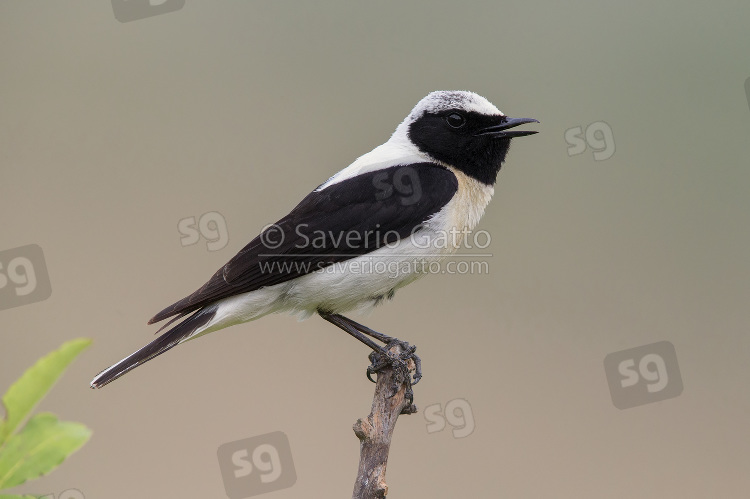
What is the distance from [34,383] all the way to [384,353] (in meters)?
2.92

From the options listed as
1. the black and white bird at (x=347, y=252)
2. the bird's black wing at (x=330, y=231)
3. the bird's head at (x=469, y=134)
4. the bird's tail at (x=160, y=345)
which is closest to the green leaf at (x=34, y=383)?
the bird's tail at (x=160, y=345)

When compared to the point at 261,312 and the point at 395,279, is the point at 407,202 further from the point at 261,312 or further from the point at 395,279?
the point at 261,312

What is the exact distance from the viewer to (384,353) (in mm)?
3779

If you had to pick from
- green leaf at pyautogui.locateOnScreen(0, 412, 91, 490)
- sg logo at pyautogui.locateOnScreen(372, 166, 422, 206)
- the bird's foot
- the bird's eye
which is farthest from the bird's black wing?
green leaf at pyautogui.locateOnScreen(0, 412, 91, 490)

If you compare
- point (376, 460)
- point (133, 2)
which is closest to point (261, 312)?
point (376, 460)

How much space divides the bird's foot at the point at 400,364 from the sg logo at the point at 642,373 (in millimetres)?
2146

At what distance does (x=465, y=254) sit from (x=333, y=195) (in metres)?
0.87

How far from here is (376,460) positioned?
3.03 meters

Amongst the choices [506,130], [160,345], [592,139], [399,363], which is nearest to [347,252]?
[399,363]

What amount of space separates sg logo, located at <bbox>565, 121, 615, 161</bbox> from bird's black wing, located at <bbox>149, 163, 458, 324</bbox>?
1592 millimetres

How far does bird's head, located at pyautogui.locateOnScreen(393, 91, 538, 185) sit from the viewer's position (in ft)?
14.0

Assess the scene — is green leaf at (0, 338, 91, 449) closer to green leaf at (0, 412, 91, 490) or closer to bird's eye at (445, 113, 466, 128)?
green leaf at (0, 412, 91, 490)

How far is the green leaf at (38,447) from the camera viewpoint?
3.02ft

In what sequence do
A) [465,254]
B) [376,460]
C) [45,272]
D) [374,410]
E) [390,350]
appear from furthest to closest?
[45,272], [465,254], [390,350], [374,410], [376,460]
